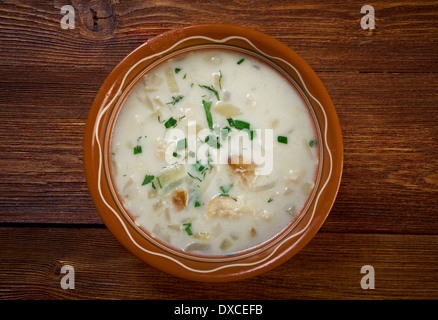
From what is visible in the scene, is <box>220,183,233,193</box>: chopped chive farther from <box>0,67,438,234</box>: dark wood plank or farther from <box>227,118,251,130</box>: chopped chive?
<box>0,67,438,234</box>: dark wood plank

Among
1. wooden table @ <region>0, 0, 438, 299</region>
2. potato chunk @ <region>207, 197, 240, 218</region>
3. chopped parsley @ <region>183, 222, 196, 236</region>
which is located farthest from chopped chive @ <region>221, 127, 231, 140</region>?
wooden table @ <region>0, 0, 438, 299</region>

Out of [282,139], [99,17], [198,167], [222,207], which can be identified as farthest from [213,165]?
[99,17]

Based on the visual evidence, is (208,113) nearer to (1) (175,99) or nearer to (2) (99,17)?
(1) (175,99)

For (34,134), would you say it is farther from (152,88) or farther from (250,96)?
(250,96)

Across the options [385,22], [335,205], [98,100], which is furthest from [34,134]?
[385,22]

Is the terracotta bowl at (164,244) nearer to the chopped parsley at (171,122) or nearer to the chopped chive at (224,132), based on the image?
the chopped parsley at (171,122)

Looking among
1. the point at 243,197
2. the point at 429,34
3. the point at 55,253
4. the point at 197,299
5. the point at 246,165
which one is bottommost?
the point at 197,299
